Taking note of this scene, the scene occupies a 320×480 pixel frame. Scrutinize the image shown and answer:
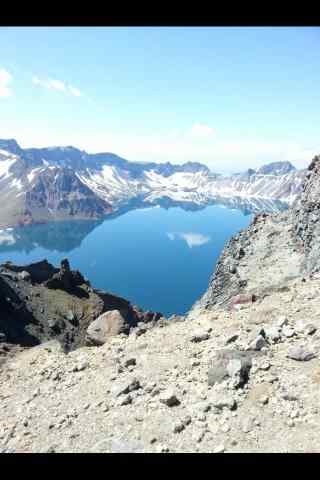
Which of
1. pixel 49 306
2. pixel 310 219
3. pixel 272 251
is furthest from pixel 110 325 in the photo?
pixel 49 306

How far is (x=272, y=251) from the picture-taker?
173 feet

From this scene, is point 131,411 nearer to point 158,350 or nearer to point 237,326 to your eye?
point 158,350

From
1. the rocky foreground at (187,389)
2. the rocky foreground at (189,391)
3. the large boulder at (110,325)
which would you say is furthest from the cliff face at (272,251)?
the rocky foreground at (189,391)

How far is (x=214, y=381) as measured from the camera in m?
12.1

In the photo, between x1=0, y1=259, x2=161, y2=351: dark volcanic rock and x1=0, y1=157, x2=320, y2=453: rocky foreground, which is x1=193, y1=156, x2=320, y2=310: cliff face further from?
x1=0, y1=157, x2=320, y2=453: rocky foreground

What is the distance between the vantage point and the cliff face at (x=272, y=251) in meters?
44.2

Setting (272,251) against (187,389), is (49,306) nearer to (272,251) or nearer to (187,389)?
(272,251)

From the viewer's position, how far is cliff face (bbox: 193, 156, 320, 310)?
44.2 m

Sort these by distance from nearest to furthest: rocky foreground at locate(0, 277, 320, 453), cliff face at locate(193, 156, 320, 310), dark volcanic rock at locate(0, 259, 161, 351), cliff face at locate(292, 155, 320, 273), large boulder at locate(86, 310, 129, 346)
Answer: rocky foreground at locate(0, 277, 320, 453) → large boulder at locate(86, 310, 129, 346) → cliff face at locate(292, 155, 320, 273) → cliff face at locate(193, 156, 320, 310) → dark volcanic rock at locate(0, 259, 161, 351)

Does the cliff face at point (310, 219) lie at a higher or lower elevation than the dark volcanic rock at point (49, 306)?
higher

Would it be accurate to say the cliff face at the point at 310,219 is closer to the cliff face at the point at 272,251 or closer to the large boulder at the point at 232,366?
the cliff face at the point at 272,251

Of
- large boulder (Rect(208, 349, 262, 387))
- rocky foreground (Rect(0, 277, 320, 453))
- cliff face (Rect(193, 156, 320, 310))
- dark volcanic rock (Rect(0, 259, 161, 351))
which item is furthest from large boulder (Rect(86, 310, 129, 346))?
large boulder (Rect(208, 349, 262, 387))
